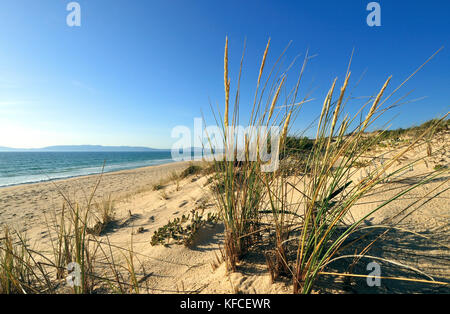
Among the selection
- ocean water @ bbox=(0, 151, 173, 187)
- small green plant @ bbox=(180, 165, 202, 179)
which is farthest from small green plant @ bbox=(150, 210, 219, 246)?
small green plant @ bbox=(180, 165, 202, 179)

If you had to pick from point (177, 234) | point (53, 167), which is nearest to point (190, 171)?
point (177, 234)

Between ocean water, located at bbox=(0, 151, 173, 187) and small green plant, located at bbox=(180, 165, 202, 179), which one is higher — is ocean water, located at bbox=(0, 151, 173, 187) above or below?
below

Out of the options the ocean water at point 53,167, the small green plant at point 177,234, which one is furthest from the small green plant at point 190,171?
the small green plant at point 177,234

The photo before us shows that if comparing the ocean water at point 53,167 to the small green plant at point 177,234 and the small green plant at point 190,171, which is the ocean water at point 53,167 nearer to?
the small green plant at point 177,234

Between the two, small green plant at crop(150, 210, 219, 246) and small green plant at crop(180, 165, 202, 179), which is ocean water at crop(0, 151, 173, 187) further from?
small green plant at crop(180, 165, 202, 179)

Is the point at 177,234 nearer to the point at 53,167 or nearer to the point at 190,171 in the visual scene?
the point at 190,171

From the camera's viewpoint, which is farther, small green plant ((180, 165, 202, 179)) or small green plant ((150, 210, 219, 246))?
small green plant ((180, 165, 202, 179))

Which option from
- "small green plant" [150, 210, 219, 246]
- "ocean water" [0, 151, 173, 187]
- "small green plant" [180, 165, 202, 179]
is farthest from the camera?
"ocean water" [0, 151, 173, 187]

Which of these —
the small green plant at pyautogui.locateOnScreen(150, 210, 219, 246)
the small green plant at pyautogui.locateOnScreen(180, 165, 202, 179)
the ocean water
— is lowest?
the ocean water
